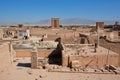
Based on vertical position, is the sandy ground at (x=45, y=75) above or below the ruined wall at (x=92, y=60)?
below

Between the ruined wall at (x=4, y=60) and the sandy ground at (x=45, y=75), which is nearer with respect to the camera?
the sandy ground at (x=45, y=75)

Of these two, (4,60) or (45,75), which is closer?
(45,75)

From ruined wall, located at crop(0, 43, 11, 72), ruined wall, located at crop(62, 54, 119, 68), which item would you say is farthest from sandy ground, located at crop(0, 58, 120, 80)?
ruined wall, located at crop(62, 54, 119, 68)

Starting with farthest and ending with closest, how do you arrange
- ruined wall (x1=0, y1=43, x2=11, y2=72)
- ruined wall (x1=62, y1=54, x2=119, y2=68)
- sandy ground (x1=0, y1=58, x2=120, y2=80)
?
ruined wall (x1=62, y1=54, x2=119, y2=68)
ruined wall (x1=0, y1=43, x2=11, y2=72)
sandy ground (x1=0, y1=58, x2=120, y2=80)

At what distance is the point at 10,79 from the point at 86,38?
40.6ft

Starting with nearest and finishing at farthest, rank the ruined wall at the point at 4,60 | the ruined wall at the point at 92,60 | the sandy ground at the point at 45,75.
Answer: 1. the sandy ground at the point at 45,75
2. the ruined wall at the point at 4,60
3. the ruined wall at the point at 92,60

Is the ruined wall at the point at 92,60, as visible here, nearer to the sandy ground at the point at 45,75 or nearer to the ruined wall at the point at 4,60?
the sandy ground at the point at 45,75

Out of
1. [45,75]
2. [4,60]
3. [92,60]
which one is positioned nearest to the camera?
[45,75]

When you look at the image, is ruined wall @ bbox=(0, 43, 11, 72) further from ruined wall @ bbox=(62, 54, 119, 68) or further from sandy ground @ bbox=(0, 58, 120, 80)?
ruined wall @ bbox=(62, 54, 119, 68)

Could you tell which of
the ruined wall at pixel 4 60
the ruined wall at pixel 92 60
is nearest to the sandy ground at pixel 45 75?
the ruined wall at pixel 4 60

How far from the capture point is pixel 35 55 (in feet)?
51.0

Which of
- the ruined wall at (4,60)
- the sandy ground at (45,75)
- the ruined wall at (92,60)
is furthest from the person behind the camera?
the ruined wall at (92,60)

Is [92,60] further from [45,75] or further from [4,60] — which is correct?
[4,60]

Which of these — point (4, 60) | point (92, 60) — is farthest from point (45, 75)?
point (92, 60)
